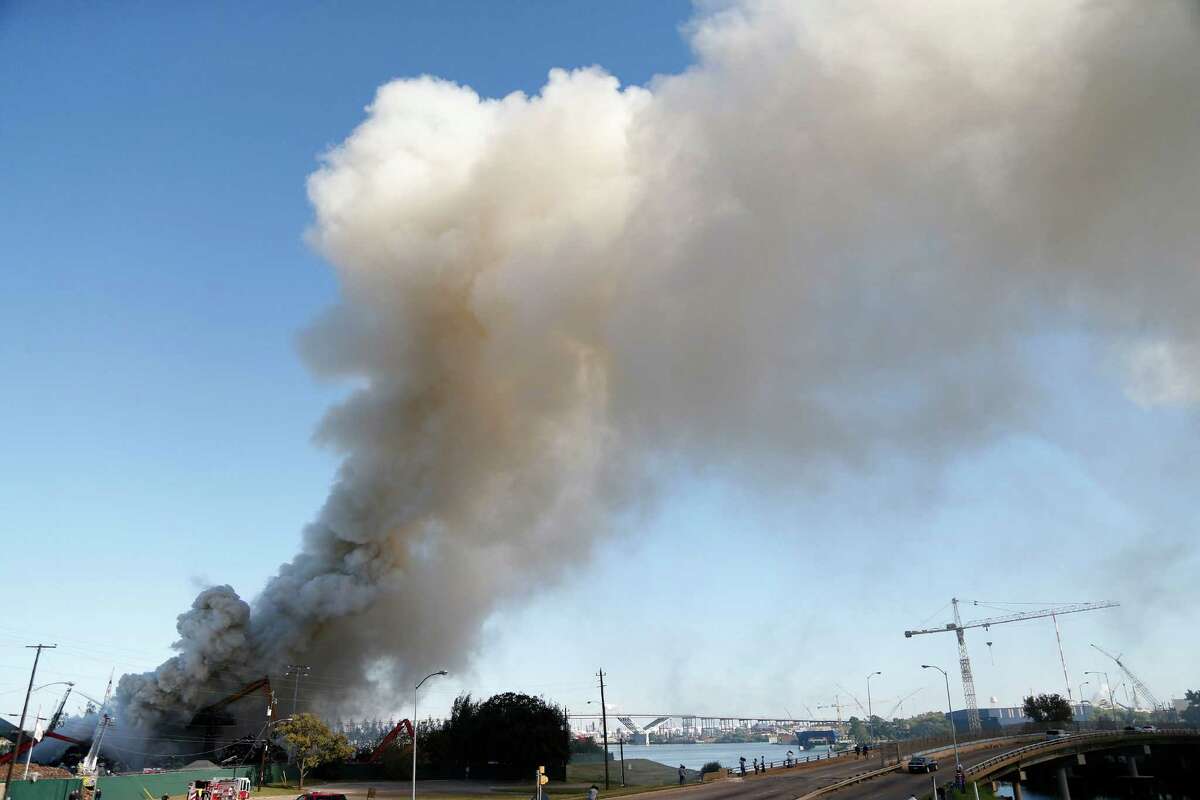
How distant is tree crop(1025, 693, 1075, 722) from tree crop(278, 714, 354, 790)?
13964 cm

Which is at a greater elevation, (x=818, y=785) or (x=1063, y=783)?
(x=818, y=785)

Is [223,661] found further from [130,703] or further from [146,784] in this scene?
[146,784]

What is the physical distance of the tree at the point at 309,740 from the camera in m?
68.6

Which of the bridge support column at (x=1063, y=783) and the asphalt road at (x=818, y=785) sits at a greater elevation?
the asphalt road at (x=818, y=785)

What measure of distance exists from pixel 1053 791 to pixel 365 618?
97.6 m

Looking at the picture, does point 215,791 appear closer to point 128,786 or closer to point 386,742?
point 128,786

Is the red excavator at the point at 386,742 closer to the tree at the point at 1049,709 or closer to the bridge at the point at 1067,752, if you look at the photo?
the bridge at the point at 1067,752

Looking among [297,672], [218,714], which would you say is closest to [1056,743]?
[297,672]

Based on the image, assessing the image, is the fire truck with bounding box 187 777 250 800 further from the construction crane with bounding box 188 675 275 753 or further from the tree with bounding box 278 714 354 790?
the construction crane with bounding box 188 675 275 753

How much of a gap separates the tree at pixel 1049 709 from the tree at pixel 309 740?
5498 inches

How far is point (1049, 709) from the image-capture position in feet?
522

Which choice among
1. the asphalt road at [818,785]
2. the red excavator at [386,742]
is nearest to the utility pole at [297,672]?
the red excavator at [386,742]

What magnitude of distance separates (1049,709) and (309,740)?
150 meters

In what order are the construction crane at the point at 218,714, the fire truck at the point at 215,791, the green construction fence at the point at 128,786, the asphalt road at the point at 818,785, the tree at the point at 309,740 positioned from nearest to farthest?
the fire truck at the point at 215,791, the green construction fence at the point at 128,786, the asphalt road at the point at 818,785, the tree at the point at 309,740, the construction crane at the point at 218,714
